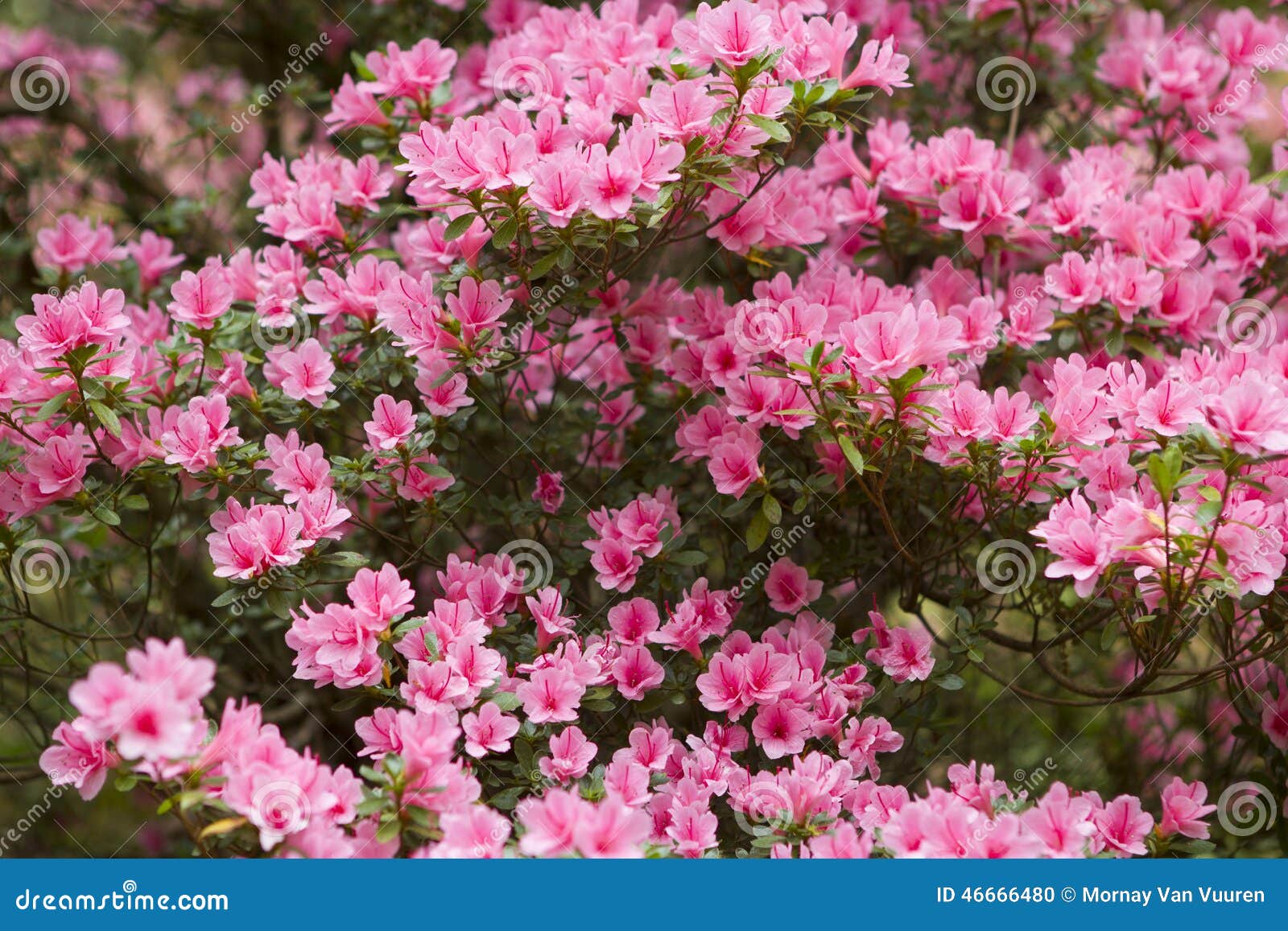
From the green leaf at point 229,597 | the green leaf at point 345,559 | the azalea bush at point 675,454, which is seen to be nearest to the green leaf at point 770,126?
the azalea bush at point 675,454

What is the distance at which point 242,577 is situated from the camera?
79.4 inches

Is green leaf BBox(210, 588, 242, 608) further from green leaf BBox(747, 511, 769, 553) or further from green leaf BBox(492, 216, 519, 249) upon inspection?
green leaf BBox(747, 511, 769, 553)

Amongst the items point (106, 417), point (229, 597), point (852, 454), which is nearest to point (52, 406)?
point (106, 417)

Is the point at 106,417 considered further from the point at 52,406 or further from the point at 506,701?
the point at 506,701

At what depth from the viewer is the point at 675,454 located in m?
2.53

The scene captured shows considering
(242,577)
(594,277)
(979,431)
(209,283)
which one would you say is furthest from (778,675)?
(209,283)

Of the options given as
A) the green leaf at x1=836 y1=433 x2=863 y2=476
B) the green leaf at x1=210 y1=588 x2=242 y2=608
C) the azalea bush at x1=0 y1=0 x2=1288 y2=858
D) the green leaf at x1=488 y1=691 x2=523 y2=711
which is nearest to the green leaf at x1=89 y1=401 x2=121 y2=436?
the azalea bush at x1=0 y1=0 x2=1288 y2=858

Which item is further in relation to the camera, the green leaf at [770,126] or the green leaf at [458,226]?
the green leaf at [458,226]

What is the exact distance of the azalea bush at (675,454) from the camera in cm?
190

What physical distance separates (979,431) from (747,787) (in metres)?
0.75

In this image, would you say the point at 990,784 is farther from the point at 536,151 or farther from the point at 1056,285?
the point at 536,151

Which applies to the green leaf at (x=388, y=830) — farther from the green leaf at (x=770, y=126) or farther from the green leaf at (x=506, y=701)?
the green leaf at (x=770, y=126)

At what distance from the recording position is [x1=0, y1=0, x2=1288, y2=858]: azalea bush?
6.22ft

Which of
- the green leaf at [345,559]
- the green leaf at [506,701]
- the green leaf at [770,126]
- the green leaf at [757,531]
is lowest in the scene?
the green leaf at [506,701]
